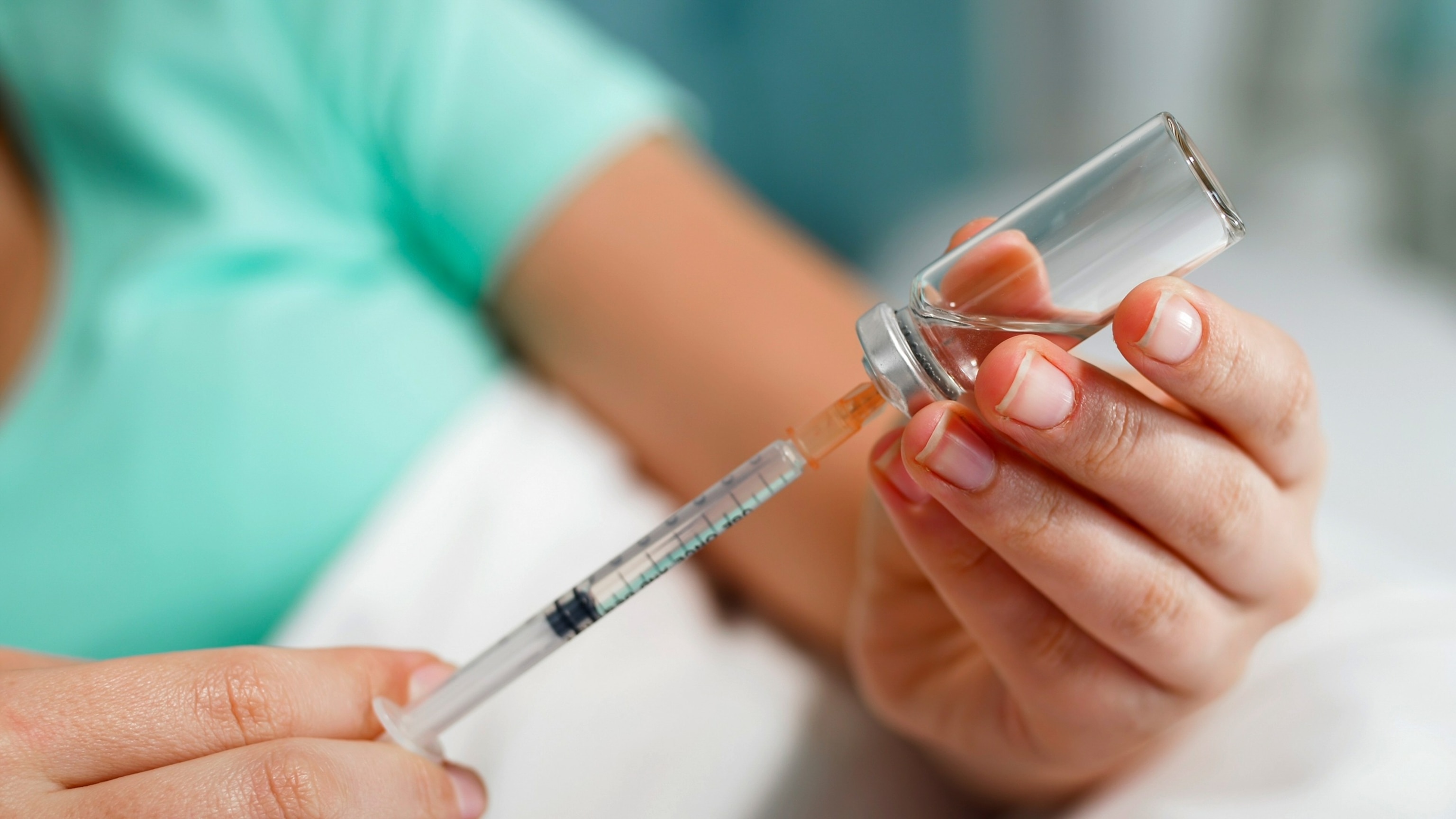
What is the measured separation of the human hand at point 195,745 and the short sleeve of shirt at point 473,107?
1.55ft

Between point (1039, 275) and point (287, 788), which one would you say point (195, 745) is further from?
point (1039, 275)

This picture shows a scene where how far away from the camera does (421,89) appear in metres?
0.83

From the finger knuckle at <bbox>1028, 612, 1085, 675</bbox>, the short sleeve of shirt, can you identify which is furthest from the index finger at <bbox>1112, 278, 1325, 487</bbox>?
the short sleeve of shirt

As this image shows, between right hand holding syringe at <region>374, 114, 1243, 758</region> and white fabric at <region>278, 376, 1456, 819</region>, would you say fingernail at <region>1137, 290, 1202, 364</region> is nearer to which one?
right hand holding syringe at <region>374, 114, 1243, 758</region>

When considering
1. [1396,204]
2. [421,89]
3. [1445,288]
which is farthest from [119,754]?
[1396,204]

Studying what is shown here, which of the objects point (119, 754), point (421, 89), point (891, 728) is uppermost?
point (421, 89)

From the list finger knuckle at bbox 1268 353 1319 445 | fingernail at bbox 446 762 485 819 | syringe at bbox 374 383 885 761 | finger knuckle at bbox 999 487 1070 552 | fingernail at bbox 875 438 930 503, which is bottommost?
finger knuckle at bbox 1268 353 1319 445

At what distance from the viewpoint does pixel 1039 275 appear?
17.6 inches

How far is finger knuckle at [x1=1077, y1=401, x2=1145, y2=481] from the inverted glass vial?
0.19 ft

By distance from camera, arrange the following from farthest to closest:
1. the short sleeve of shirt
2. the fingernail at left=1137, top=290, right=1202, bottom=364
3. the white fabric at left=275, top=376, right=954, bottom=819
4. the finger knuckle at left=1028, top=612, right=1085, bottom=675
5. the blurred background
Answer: the blurred background, the short sleeve of shirt, the white fabric at left=275, top=376, right=954, bottom=819, the finger knuckle at left=1028, top=612, right=1085, bottom=675, the fingernail at left=1137, top=290, right=1202, bottom=364

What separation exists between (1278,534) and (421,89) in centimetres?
73

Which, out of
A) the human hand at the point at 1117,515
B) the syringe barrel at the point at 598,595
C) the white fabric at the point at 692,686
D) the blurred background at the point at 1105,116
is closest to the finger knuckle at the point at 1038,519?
Result: the human hand at the point at 1117,515

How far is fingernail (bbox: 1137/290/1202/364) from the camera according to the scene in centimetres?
38

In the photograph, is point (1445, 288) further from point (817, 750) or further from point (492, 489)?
point (492, 489)
